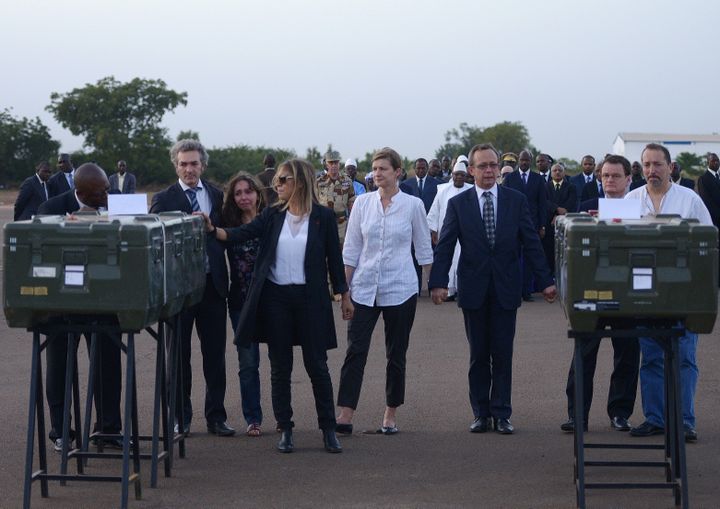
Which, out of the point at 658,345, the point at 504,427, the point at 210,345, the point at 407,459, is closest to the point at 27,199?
the point at 210,345

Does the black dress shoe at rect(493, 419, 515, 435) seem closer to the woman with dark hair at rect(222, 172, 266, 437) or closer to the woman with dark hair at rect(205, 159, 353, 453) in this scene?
the woman with dark hair at rect(205, 159, 353, 453)

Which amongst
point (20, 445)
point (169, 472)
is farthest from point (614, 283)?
point (20, 445)

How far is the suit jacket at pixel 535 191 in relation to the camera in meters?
18.1

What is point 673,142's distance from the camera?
81375 mm

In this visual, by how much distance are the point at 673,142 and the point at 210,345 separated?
249 feet

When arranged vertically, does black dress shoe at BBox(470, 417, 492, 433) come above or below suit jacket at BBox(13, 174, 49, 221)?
below

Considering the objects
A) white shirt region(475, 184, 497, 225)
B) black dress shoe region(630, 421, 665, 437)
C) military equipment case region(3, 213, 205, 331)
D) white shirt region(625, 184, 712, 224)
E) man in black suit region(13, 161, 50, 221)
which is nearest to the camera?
military equipment case region(3, 213, 205, 331)

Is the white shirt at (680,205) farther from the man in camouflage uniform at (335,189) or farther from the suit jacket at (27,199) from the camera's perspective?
the suit jacket at (27,199)

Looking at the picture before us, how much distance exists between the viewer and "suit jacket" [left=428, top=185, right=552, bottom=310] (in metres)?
9.24

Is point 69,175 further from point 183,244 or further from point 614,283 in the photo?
point 614,283

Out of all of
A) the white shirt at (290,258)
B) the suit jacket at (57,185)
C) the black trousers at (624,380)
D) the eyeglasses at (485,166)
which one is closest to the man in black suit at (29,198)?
the suit jacket at (57,185)

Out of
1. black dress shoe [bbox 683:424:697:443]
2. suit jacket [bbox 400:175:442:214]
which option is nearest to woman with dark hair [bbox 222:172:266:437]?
black dress shoe [bbox 683:424:697:443]

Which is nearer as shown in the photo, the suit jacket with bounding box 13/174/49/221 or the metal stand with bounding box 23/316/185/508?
the metal stand with bounding box 23/316/185/508

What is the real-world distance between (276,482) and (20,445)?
2106mm
